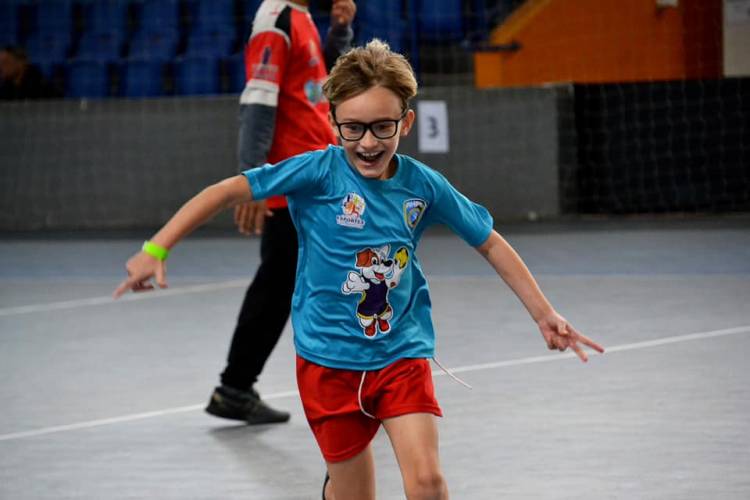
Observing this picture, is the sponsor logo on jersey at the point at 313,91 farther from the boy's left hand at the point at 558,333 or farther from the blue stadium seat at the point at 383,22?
the blue stadium seat at the point at 383,22

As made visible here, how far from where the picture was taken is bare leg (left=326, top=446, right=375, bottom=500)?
369 centimetres

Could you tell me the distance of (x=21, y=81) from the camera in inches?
598

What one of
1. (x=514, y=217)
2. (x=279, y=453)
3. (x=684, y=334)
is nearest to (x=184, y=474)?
(x=279, y=453)

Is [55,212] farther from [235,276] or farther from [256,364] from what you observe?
[256,364]

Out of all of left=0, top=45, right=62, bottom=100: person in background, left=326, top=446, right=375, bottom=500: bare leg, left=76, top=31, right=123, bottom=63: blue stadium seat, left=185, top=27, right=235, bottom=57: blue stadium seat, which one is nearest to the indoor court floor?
left=326, top=446, right=375, bottom=500: bare leg

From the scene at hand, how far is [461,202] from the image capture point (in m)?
3.75

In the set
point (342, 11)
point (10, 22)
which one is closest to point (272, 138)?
point (342, 11)

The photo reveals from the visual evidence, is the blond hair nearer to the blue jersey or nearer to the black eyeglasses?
the black eyeglasses

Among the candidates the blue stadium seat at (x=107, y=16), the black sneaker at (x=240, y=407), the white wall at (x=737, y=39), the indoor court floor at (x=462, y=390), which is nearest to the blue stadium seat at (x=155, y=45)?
the blue stadium seat at (x=107, y=16)

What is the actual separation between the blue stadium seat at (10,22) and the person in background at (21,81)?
3.89 ft

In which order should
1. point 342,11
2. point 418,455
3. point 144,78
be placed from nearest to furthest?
point 418,455 < point 342,11 < point 144,78

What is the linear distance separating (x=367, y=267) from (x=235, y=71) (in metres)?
12.4

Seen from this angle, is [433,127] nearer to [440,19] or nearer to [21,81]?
[440,19]

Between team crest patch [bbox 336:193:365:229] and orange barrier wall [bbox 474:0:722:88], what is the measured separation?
1232 cm
